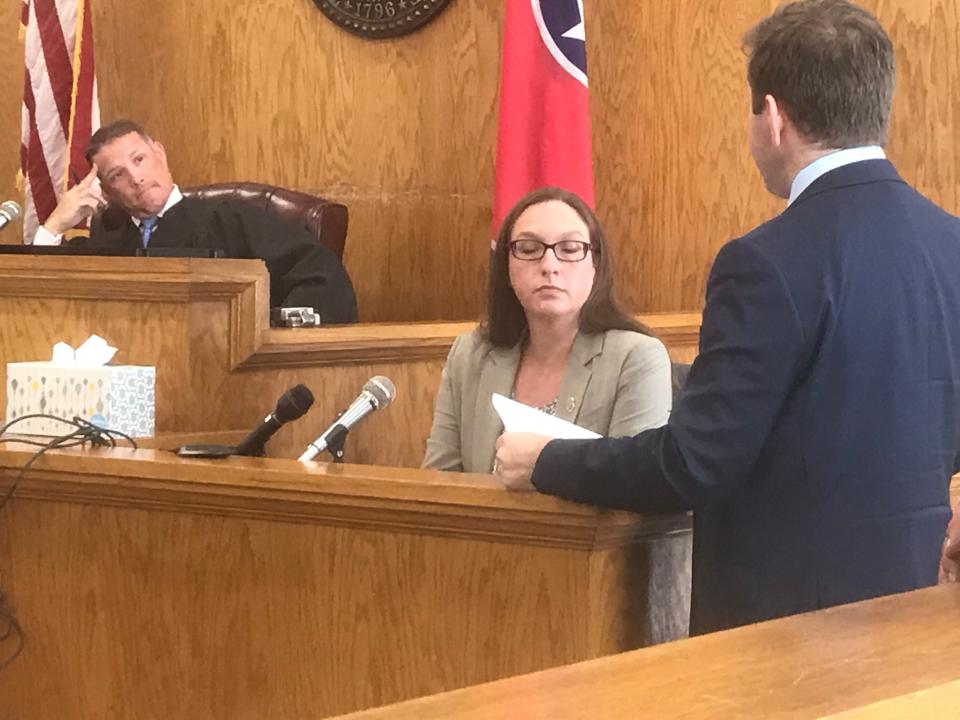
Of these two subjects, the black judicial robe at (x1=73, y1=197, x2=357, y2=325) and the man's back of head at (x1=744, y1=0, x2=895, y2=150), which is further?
the black judicial robe at (x1=73, y1=197, x2=357, y2=325)

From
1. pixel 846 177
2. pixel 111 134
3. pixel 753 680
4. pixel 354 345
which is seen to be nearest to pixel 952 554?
pixel 846 177

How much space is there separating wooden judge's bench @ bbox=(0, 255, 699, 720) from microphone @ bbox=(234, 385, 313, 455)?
2.0 inches

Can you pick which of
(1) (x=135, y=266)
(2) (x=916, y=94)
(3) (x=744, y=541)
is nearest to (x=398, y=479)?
(3) (x=744, y=541)

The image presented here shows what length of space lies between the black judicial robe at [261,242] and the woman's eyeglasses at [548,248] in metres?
1.19

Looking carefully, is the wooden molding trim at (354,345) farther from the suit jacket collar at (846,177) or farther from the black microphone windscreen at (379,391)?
the suit jacket collar at (846,177)

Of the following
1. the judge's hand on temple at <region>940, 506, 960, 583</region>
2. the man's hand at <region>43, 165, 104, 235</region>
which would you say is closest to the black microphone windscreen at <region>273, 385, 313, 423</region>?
the judge's hand on temple at <region>940, 506, 960, 583</region>

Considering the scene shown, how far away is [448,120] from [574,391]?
2456 millimetres

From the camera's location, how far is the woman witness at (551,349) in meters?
3.01

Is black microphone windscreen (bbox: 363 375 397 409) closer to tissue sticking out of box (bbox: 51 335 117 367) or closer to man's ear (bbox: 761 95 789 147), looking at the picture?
tissue sticking out of box (bbox: 51 335 117 367)

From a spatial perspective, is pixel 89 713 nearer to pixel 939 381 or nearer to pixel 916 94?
pixel 939 381

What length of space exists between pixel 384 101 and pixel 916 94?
185 cm

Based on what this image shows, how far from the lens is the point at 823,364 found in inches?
74.4

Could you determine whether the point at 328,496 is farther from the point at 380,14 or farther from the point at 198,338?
the point at 380,14

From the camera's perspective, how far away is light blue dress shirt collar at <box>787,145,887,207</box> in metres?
1.95
